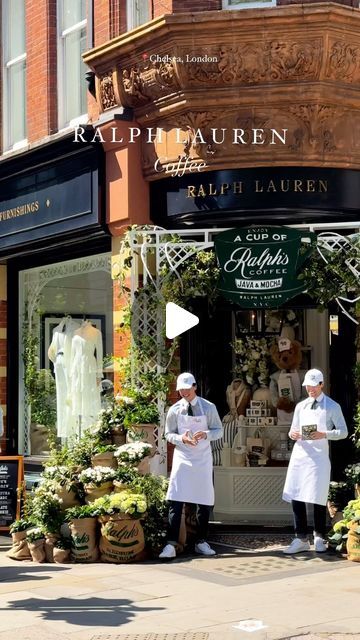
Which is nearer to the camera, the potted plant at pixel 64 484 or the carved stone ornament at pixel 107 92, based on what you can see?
the potted plant at pixel 64 484

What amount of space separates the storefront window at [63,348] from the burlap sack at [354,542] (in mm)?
3982

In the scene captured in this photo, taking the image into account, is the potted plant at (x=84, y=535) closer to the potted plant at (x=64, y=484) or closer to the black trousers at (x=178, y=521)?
the potted plant at (x=64, y=484)

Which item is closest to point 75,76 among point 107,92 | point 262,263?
point 107,92

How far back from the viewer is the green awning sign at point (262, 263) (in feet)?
34.6

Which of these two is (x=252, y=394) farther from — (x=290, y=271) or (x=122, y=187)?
(x=122, y=187)

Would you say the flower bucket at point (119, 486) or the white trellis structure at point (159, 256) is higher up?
the white trellis structure at point (159, 256)

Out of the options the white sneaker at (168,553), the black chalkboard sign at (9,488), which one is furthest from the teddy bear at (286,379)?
the black chalkboard sign at (9,488)

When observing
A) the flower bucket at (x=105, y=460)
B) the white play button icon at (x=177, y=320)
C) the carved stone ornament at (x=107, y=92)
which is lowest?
the flower bucket at (x=105, y=460)

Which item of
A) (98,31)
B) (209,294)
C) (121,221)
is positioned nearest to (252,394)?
(209,294)

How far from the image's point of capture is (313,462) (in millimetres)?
9836

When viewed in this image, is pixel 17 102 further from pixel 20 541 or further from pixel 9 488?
pixel 20 541

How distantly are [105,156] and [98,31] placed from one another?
178 centimetres

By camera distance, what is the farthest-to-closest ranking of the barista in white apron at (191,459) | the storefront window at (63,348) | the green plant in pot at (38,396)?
the green plant in pot at (38,396), the storefront window at (63,348), the barista in white apron at (191,459)

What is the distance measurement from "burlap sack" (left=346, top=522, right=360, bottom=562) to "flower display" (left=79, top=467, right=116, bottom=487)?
2479 millimetres
